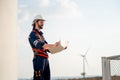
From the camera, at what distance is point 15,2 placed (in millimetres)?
4438

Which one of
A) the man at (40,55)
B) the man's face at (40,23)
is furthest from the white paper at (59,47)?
the man's face at (40,23)

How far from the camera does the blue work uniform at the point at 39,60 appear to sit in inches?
164

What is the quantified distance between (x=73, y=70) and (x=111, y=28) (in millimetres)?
695

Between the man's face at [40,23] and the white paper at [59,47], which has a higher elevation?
the man's face at [40,23]

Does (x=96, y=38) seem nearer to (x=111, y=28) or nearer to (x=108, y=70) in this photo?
(x=111, y=28)

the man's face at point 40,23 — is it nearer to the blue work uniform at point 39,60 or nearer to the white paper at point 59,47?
the blue work uniform at point 39,60

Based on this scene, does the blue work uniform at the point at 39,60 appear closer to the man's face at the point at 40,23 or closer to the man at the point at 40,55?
the man at the point at 40,55

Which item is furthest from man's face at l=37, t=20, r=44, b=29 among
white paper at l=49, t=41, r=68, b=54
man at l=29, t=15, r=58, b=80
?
white paper at l=49, t=41, r=68, b=54

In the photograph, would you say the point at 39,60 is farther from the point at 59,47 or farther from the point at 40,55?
the point at 59,47

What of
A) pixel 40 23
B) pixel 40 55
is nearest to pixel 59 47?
pixel 40 55

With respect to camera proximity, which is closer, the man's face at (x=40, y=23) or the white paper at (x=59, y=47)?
the white paper at (x=59, y=47)

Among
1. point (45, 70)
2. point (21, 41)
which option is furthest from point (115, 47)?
point (21, 41)

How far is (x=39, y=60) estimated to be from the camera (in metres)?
4.20

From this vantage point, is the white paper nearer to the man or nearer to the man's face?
the man
